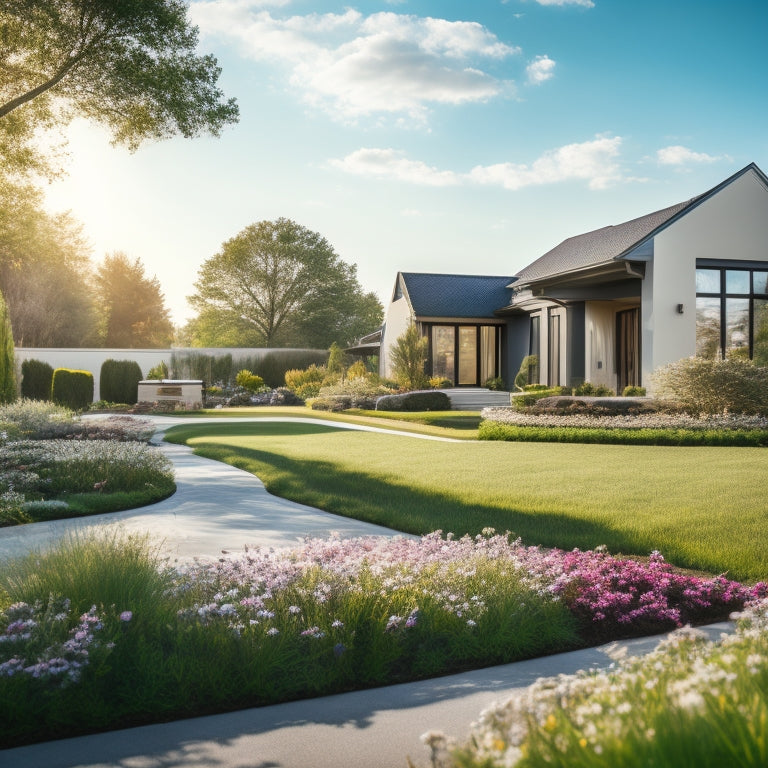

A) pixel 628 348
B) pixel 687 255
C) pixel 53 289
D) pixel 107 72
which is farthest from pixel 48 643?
pixel 53 289

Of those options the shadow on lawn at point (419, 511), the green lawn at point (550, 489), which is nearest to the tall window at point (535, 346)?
the green lawn at point (550, 489)

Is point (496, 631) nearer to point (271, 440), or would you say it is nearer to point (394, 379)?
point (271, 440)

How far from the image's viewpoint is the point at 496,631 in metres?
3.58

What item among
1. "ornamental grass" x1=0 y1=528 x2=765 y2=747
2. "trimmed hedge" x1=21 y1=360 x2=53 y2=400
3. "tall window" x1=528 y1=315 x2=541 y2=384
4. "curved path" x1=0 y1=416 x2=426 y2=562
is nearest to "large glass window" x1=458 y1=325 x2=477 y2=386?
"tall window" x1=528 y1=315 x2=541 y2=384

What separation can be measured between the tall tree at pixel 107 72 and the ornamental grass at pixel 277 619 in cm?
1179

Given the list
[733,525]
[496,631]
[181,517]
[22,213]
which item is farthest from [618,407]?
[22,213]

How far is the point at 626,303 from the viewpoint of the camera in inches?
758

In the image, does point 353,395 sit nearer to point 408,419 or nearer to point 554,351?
point 408,419

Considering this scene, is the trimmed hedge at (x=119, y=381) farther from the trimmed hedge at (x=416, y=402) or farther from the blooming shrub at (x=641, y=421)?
the blooming shrub at (x=641, y=421)

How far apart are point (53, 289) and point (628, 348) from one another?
104ft

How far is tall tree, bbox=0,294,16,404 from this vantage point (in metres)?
14.9

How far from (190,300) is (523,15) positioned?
122ft

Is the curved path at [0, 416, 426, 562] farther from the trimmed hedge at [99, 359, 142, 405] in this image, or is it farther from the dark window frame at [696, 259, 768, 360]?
the trimmed hedge at [99, 359, 142, 405]

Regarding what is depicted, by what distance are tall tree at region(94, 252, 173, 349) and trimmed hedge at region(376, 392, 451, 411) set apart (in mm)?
31445
